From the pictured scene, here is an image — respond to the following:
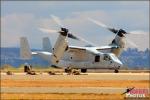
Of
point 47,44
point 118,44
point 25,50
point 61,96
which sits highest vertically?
point 47,44

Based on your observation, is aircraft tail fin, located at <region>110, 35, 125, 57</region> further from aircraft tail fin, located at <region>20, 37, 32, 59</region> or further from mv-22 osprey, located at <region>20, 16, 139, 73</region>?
aircraft tail fin, located at <region>20, 37, 32, 59</region>

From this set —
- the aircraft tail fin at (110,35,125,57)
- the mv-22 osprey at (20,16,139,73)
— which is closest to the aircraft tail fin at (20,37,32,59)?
the mv-22 osprey at (20,16,139,73)

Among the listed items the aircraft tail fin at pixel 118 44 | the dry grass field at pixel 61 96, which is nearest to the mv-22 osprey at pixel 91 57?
the aircraft tail fin at pixel 118 44

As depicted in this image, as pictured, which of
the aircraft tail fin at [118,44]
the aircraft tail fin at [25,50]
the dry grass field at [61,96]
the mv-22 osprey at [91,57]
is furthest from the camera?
the aircraft tail fin at [25,50]

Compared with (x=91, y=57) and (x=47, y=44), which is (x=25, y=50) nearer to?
(x=47, y=44)

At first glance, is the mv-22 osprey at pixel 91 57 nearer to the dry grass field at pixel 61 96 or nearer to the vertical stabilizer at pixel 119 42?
the vertical stabilizer at pixel 119 42

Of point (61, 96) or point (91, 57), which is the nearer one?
point (61, 96)

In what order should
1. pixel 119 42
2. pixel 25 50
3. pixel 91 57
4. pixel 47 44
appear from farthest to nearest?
pixel 47 44 < pixel 25 50 < pixel 119 42 < pixel 91 57

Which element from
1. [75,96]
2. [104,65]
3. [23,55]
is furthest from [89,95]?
[23,55]

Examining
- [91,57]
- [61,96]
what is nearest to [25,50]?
[91,57]

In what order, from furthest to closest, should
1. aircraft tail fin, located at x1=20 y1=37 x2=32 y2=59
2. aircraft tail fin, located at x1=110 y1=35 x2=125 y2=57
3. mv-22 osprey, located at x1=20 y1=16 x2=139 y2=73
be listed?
aircraft tail fin, located at x1=20 y1=37 x2=32 y2=59 < aircraft tail fin, located at x1=110 y1=35 x2=125 y2=57 < mv-22 osprey, located at x1=20 y1=16 x2=139 y2=73

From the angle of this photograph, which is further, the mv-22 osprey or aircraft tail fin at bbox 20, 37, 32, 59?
aircraft tail fin at bbox 20, 37, 32, 59

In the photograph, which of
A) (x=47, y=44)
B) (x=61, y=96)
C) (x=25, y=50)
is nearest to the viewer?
(x=61, y=96)

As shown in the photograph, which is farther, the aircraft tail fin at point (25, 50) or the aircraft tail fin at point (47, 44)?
the aircraft tail fin at point (47, 44)
